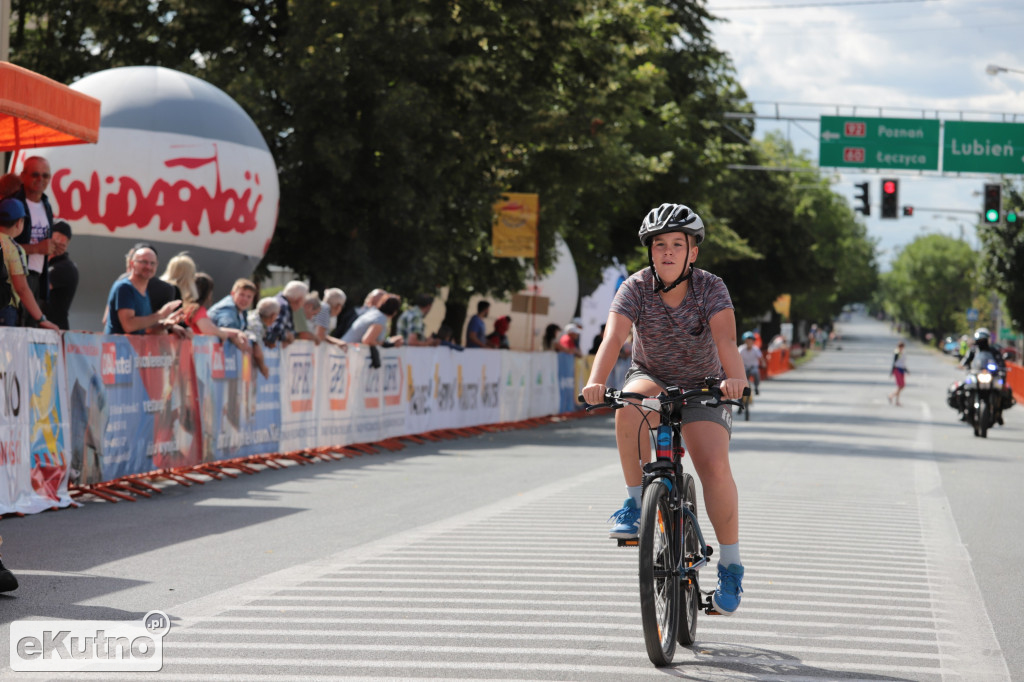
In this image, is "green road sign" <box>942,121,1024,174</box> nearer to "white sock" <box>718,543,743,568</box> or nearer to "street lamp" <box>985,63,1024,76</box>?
"street lamp" <box>985,63,1024,76</box>

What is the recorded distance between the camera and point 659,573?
5590 mm

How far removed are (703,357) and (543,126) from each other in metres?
20.6

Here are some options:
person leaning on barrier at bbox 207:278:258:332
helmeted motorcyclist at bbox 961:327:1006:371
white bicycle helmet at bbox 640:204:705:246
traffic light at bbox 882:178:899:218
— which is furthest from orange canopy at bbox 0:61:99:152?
traffic light at bbox 882:178:899:218

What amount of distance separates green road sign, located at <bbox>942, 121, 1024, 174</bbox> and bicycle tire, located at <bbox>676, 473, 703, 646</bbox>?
3727cm

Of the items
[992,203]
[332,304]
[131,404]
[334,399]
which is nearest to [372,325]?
[332,304]

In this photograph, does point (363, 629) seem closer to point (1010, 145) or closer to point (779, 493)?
point (779, 493)

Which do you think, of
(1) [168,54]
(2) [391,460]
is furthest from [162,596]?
(1) [168,54]

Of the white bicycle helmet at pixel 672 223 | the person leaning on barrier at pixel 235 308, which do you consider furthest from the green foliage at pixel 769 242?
the white bicycle helmet at pixel 672 223

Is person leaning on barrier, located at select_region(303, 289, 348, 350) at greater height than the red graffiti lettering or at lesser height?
lesser

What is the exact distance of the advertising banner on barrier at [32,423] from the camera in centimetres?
977

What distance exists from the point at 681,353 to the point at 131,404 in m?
6.90

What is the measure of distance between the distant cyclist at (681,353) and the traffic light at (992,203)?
115 feet

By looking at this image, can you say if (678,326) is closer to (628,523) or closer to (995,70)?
(628,523)

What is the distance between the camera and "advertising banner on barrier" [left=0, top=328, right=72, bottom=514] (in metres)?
9.77
